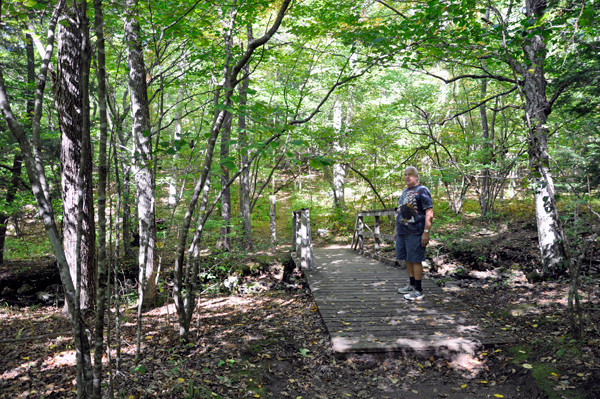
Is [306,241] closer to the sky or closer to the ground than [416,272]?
closer to the sky

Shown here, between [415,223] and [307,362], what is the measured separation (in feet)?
8.04

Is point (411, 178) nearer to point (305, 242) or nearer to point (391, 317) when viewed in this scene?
point (391, 317)

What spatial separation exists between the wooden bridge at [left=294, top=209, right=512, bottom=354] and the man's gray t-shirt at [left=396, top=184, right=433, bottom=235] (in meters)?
1.13

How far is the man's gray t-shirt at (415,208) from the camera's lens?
4.80 meters

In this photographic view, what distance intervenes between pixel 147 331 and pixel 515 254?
23.6ft

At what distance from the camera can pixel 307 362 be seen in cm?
373

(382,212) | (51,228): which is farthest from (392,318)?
(51,228)

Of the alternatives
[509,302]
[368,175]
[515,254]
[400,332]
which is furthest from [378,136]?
[400,332]

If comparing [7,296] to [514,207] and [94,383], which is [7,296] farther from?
[514,207]

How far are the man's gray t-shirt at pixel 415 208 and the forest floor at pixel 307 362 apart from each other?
5.04 feet

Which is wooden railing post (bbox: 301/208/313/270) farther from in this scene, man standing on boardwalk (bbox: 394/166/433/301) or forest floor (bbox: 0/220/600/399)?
man standing on boardwalk (bbox: 394/166/433/301)

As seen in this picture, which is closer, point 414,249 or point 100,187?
point 100,187

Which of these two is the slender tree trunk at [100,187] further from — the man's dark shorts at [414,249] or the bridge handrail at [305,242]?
the bridge handrail at [305,242]

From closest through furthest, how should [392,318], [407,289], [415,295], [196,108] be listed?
[392,318] → [196,108] → [415,295] → [407,289]
